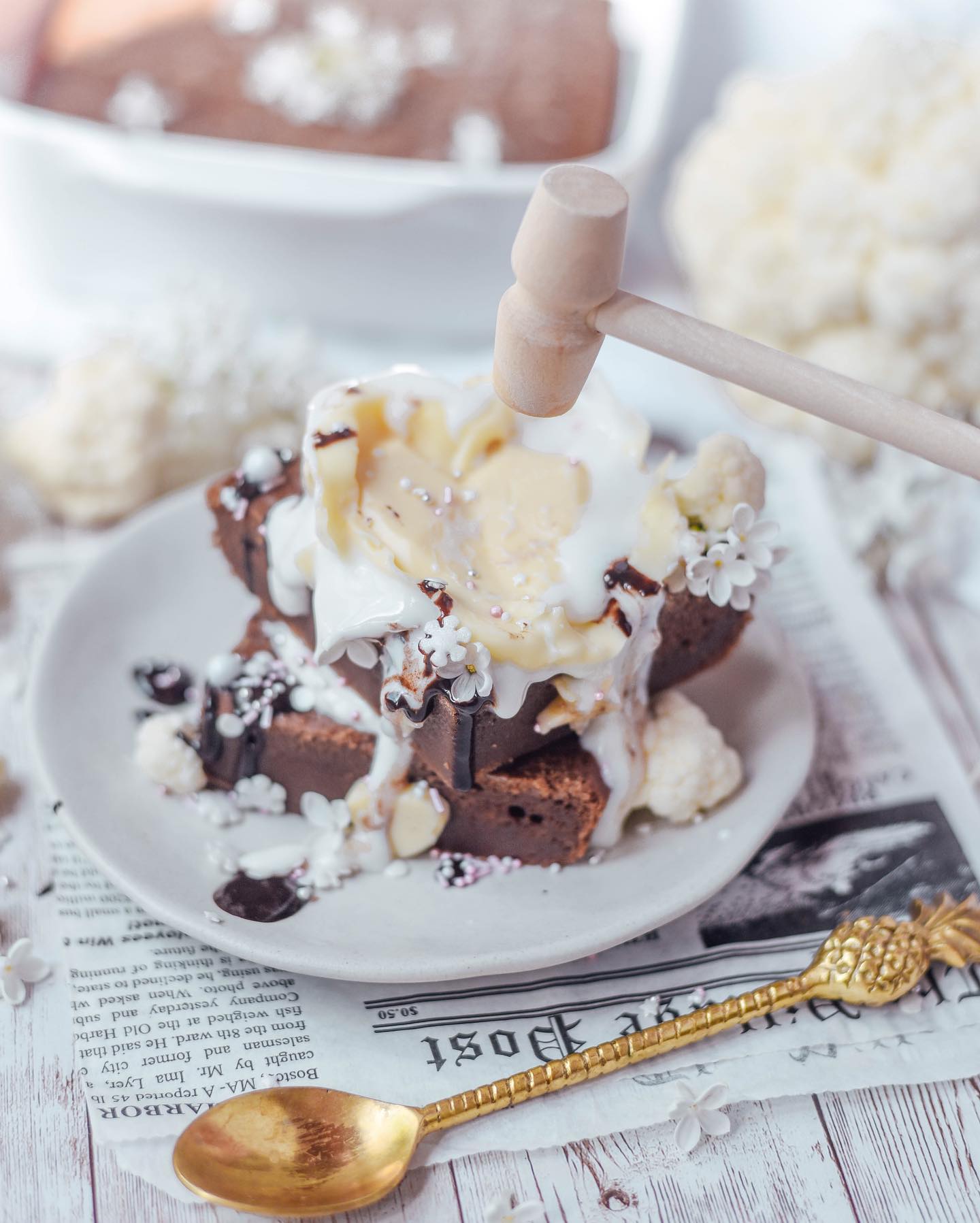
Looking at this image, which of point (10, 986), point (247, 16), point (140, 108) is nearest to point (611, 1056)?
point (10, 986)

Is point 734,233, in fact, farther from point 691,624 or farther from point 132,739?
point 132,739

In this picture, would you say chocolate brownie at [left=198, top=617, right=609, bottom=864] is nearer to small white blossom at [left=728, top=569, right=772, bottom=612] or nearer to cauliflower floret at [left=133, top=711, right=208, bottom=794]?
cauliflower floret at [left=133, top=711, right=208, bottom=794]

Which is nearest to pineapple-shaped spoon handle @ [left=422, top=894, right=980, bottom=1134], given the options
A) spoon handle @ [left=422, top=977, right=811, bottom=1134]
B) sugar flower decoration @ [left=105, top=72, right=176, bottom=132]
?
spoon handle @ [left=422, top=977, right=811, bottom=1134]

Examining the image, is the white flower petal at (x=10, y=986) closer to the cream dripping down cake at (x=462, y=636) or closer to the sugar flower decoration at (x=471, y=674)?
the cream dripping down cake at (x=462, y=636)

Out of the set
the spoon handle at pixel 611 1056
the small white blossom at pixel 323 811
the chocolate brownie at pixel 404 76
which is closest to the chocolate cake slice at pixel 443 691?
the small white blossom at pixel 323 811

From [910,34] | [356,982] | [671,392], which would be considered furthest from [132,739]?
[910,34]
